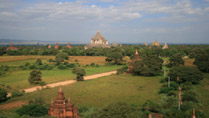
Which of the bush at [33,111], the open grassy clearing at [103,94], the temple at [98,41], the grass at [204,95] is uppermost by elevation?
the temple at [98,41]

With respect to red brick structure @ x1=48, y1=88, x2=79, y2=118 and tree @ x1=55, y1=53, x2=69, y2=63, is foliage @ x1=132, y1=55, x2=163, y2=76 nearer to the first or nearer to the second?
tree @ x1=55, y1=53, x2=69, y2=63

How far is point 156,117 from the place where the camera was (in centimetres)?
1323

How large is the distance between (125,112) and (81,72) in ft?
58.0

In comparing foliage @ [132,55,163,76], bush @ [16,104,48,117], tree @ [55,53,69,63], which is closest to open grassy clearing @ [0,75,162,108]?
bush @ [16,104,48,117]

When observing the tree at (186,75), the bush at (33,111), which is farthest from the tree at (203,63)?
the bush at (33,111)

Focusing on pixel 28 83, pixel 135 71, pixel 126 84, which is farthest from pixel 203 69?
pixel 28 83

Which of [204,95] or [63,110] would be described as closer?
[63,110]

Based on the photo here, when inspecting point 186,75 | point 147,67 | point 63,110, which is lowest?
point 63,110

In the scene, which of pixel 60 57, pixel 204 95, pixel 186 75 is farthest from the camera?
pixel 60 57

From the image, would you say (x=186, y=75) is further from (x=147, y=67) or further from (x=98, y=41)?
(x=98, y=41)

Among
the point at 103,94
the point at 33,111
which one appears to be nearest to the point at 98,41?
the point at 103,94

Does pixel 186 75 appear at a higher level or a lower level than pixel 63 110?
higher

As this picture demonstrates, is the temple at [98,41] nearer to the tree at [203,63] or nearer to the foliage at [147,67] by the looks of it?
the foliage at [147,67]

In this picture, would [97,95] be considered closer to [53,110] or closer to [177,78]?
[53,110]
